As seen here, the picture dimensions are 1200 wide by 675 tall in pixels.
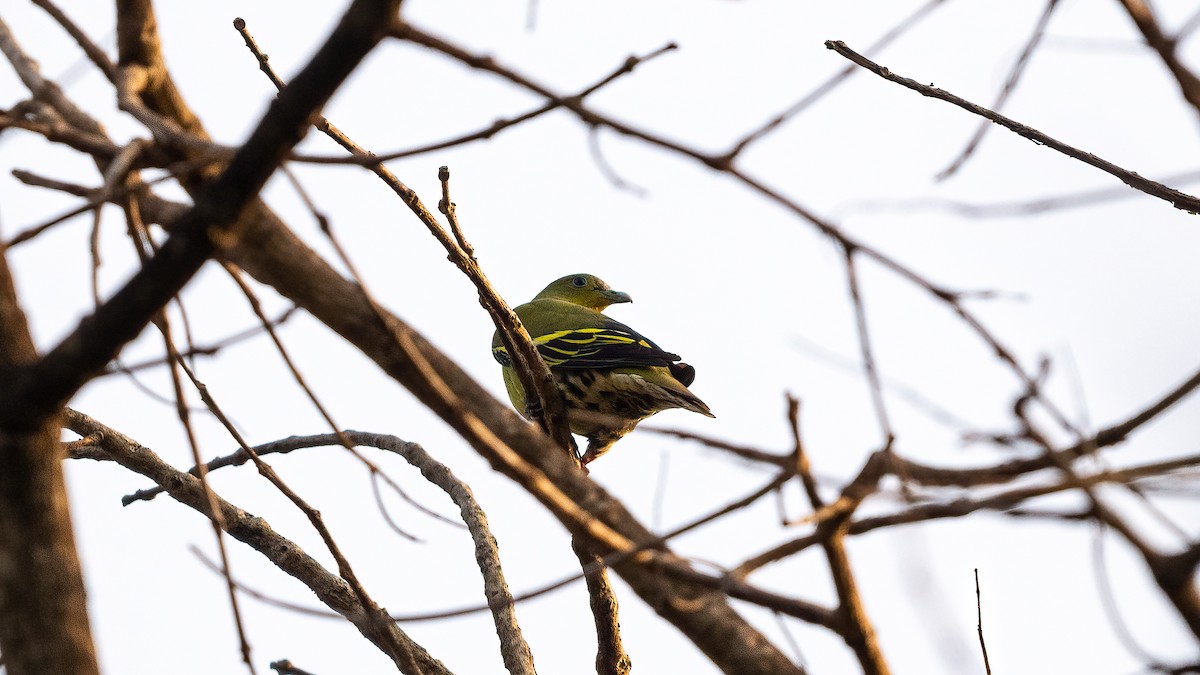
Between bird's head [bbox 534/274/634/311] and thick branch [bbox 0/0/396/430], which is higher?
bird's head [bbox 534/274/634/311]

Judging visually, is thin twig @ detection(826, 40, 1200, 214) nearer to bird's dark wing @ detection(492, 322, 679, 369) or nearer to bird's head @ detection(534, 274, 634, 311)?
bird's dark wing @ detection(492, 322, 679, 369)

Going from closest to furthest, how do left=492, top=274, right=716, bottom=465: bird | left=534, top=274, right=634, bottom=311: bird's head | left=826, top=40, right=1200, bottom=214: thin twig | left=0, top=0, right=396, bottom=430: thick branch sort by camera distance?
left=0, top=0, right=396, bottom=430: thick branch < left=826, top=40, right=1200, bottom=214: thin twig < left=492, top=274, right=716, bottom=465: bird < left=534, top=274, right=634, bottom=311: bird's head

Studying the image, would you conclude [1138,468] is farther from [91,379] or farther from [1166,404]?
[91,379]

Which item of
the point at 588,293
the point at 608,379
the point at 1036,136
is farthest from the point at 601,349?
the point at 1036,136

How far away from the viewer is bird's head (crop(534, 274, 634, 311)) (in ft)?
32.2

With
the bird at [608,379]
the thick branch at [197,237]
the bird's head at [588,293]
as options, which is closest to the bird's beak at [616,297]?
the bird's head at [588,293]

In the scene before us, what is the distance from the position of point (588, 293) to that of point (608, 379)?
2.84 metres

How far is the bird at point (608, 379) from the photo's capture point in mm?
6871

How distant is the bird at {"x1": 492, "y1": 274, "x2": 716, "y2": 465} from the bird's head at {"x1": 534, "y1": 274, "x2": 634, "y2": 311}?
176cm

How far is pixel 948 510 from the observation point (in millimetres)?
1581

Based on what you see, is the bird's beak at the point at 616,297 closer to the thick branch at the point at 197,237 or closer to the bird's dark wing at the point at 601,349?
the bird's dark wing at the point at 601,349

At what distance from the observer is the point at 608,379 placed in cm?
707

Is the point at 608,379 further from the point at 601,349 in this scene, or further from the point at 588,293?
the point at 588,293

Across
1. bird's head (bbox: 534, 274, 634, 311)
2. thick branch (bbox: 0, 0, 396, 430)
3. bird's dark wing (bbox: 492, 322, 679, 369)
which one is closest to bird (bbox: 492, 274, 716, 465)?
bird's dark wing (bbox: 492, 322, 679, 369)
